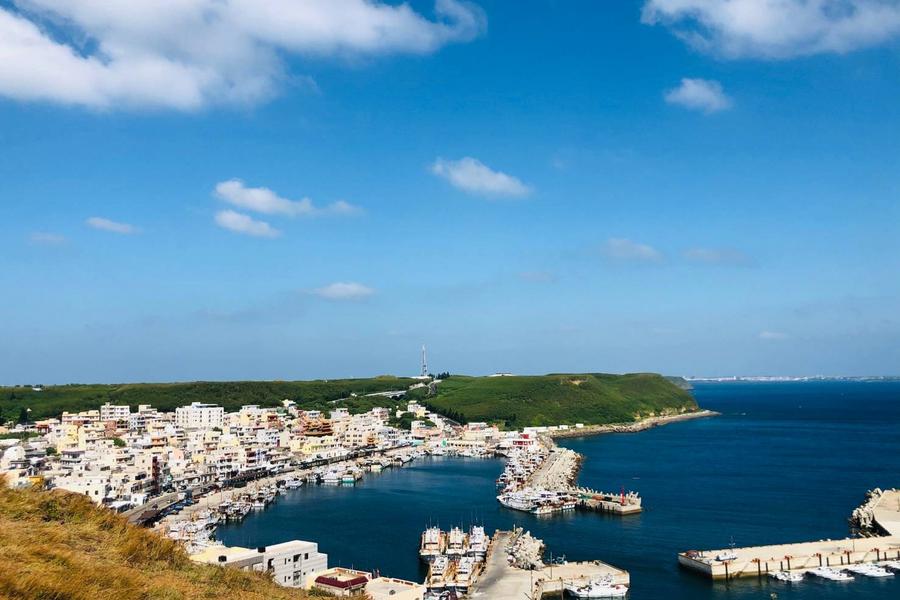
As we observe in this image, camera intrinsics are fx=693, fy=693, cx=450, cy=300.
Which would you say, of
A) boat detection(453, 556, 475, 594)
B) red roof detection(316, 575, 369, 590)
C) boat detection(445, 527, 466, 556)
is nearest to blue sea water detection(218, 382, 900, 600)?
Answer: boat detection(445, 527, 466, 556)

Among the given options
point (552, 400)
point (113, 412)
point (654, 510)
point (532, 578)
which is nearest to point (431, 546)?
point (532, 578)

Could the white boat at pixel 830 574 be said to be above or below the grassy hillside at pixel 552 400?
below

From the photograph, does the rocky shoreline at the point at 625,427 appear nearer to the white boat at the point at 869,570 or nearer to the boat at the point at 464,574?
the white boat at the point at 869,570

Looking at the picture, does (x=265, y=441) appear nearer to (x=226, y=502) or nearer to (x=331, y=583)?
(x=226, y=502)

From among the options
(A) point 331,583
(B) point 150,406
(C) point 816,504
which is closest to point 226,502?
(A) point 331,583

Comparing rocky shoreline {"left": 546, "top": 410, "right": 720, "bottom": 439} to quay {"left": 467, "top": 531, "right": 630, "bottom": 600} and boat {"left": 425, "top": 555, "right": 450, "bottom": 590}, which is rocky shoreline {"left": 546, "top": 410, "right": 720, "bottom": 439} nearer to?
quay {"left": 467, "top": 531, "right": 630, "bottom": 600}

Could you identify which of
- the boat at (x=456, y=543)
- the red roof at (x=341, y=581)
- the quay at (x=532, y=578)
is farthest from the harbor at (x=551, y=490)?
the red roof at (x=341, y=581)
